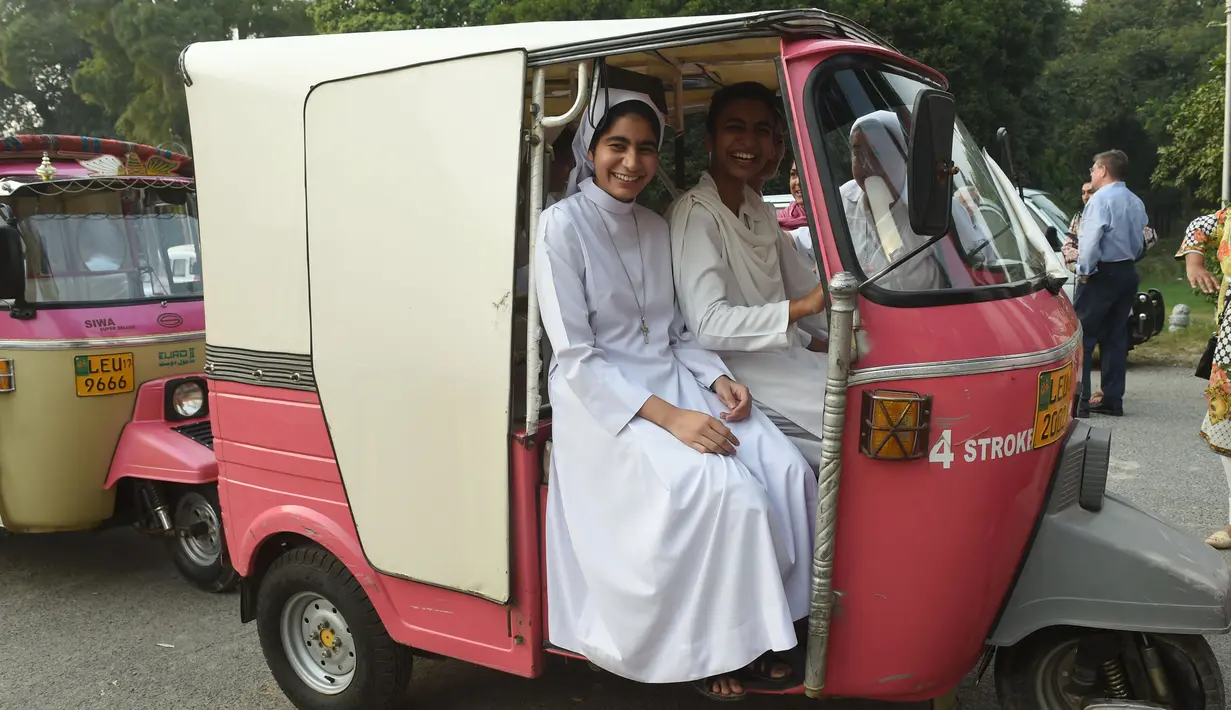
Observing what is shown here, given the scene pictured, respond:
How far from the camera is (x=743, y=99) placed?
350 centimetres

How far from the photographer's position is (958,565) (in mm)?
2789

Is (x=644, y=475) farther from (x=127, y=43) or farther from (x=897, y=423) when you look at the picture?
(x=127, y=43)

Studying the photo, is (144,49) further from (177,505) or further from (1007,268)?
(1007,268)

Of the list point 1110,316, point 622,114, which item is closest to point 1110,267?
point 1110,316

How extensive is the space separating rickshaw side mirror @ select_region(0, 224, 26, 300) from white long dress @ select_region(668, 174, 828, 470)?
3.82 m

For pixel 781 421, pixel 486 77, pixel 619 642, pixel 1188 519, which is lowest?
pixel 1188 519

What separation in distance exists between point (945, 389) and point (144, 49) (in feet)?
101

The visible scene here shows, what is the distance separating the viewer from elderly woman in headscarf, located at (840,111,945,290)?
111 inches

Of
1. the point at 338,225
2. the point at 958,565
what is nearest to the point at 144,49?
the point at 338,225

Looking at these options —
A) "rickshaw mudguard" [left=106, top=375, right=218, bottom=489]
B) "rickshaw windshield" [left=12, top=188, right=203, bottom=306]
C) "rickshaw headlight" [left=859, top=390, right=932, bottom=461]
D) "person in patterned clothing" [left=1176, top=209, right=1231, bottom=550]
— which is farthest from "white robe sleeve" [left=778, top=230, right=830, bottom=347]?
"rickshaw windshield" [left=12, top=188, right=203, bottom=306]

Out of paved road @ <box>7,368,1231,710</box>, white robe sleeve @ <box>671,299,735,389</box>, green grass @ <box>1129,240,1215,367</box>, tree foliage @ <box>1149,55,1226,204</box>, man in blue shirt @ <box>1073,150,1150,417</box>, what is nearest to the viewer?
white robe sleeve @ <box>671,299,735,389</box>

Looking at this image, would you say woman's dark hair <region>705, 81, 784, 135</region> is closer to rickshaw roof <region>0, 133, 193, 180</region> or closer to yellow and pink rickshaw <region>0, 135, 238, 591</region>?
yellow and pink rickshaw <region>0, 135, 238, 591</region>

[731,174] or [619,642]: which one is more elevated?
[731,174]

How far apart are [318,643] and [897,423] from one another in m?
2.51
